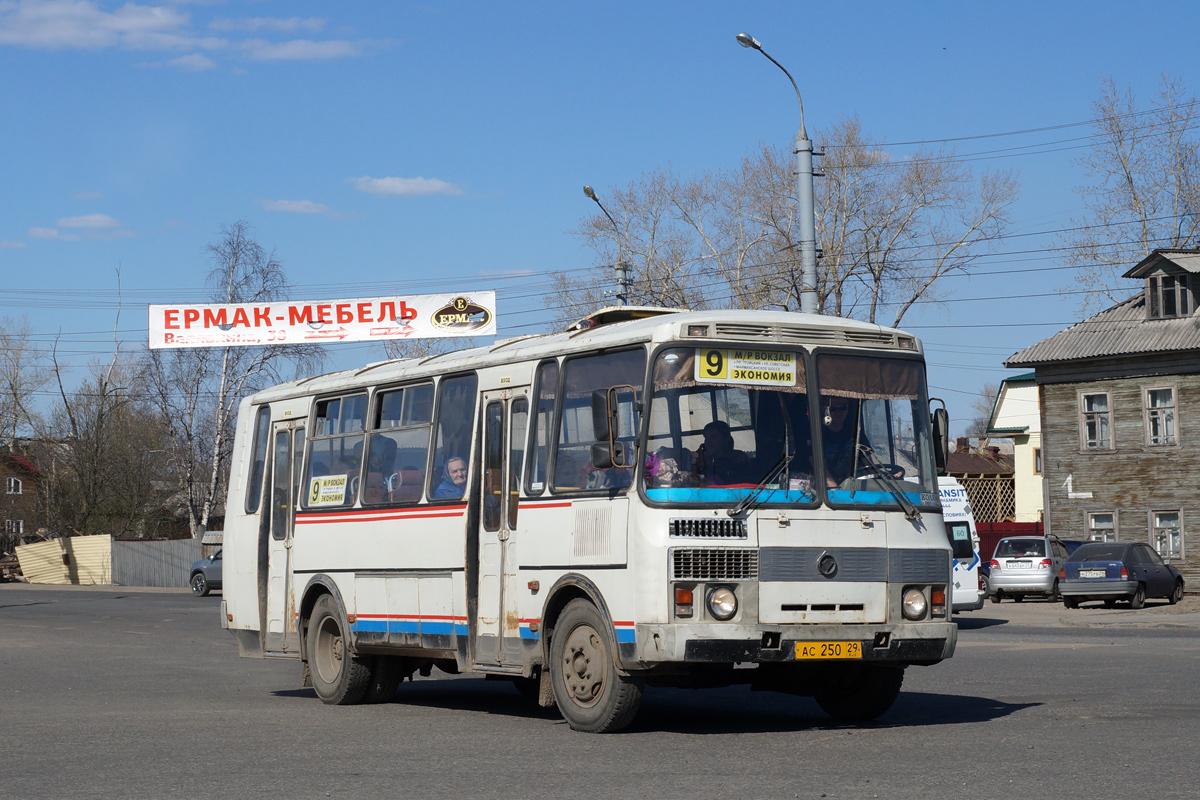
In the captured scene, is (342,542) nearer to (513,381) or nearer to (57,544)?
(513,381)

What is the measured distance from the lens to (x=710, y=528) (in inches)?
387

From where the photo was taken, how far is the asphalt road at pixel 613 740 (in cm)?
804

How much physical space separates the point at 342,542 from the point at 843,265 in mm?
39703

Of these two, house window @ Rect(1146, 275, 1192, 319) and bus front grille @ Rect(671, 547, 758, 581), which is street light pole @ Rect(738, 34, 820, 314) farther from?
house window @ Rect(1146, 275, 1192, 319)

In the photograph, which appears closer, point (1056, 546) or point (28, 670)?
point (28, 670)

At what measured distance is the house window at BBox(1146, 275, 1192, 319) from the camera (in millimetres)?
41469

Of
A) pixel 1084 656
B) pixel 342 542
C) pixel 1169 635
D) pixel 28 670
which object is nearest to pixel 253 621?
pixel 342 542

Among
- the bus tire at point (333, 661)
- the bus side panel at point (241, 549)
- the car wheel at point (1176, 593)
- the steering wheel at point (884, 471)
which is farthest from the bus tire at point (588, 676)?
the car wheel at point (1176, 593)

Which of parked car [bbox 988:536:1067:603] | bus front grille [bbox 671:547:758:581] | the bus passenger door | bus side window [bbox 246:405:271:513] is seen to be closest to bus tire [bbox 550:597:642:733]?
bus front grille [bbox 671:547:758:581]

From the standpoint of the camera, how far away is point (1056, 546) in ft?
124

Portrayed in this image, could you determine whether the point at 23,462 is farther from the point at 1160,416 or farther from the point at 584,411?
the point at 584,411

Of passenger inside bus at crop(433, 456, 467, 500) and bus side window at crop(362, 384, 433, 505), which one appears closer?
passenger inside bus at crop(433, 456, 467, 500)

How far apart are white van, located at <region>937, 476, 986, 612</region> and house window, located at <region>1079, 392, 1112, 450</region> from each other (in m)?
17.8

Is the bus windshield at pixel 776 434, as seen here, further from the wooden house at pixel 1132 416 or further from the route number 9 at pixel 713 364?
the wooden house at pixel 1132 416
